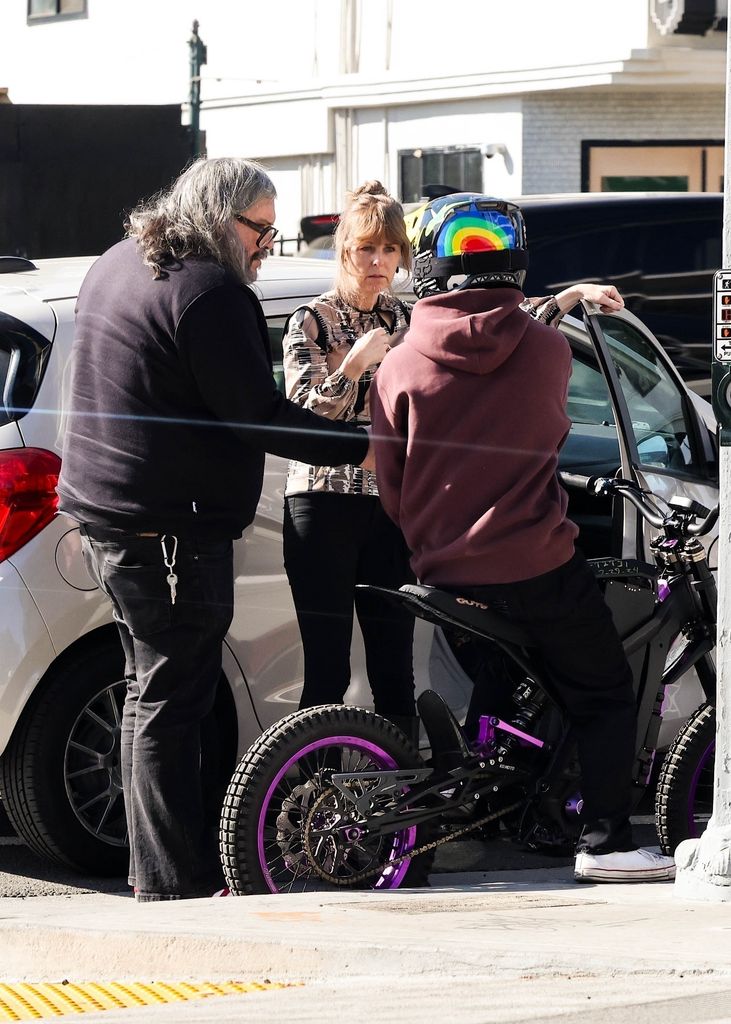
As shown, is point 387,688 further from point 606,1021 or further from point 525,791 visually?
point 606,1021

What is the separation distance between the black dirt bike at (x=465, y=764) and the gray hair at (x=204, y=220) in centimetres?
99

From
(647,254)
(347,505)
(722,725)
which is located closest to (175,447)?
(347,505)

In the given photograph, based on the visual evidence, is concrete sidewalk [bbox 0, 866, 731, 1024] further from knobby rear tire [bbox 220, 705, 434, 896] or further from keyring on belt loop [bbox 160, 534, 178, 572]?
Answer: keyring on belt loop [bbox 160, 534, 178, 572]

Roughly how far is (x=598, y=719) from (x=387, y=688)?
2.30 feet

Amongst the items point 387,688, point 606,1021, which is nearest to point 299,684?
point 387,688

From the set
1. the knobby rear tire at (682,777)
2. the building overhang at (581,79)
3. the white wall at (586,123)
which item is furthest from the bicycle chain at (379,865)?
the white wall at (586,123)

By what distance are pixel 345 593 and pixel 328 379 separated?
0.60 m

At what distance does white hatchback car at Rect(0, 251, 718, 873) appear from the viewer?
4762 millimetres

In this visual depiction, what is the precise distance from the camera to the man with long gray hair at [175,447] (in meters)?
4.35

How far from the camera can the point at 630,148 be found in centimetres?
2073

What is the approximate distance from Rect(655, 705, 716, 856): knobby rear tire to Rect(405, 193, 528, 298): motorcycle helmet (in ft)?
4.40

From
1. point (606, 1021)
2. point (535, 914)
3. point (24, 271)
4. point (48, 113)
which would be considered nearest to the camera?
point (606, 1021)

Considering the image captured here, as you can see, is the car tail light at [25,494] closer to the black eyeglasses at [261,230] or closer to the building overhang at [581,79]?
the black eyeglasses at [261,230]

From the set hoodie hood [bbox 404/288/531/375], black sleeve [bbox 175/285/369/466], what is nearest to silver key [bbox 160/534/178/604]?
black sleeve [bbox 175/285/369/466]
